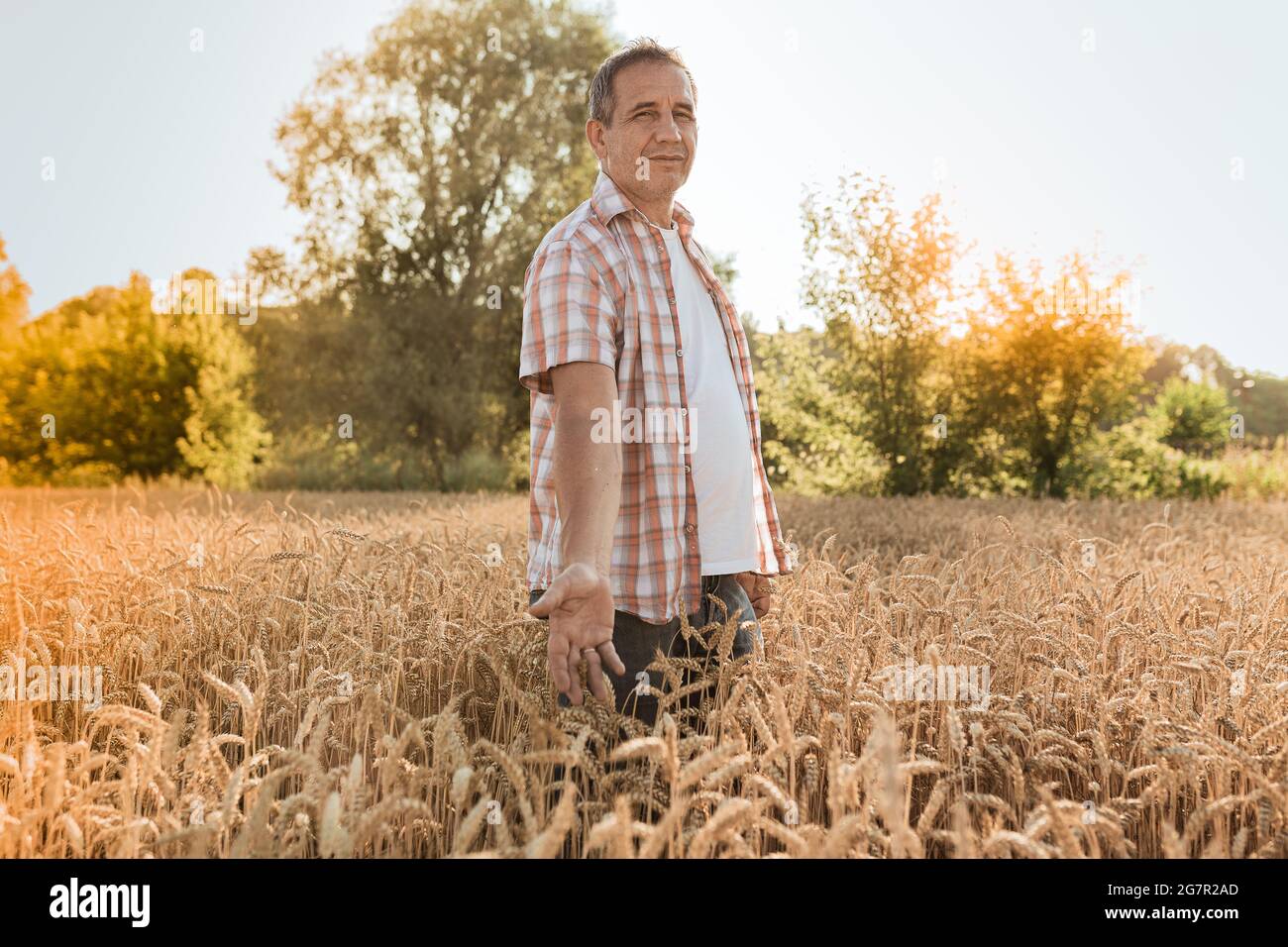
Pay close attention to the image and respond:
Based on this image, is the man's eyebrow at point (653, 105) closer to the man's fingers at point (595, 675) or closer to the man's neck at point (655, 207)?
the man's neck at point (655, 207)

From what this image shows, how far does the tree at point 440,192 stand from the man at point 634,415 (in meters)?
→ 20.4

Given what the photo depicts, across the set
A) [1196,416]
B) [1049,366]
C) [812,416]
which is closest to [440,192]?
[812,416]

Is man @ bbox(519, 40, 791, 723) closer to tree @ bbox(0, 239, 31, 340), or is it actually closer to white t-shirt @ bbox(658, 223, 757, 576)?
white t-shirt @ bbox(658, 223, 757, 576)

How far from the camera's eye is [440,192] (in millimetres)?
23500

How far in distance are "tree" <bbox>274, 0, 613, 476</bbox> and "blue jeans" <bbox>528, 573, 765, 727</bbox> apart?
2049 cm

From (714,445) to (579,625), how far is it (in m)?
0.98

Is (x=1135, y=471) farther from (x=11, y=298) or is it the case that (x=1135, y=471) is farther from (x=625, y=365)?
(x=11, y=298)

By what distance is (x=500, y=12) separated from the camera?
24.5 m

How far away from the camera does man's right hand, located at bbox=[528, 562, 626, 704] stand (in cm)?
223

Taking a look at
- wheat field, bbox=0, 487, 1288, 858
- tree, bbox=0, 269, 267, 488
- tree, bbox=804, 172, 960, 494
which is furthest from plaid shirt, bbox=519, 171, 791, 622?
tree, bbox=0, 269, 267, 488

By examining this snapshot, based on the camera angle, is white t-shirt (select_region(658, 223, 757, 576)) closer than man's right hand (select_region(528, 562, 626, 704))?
No

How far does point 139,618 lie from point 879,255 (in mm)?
15612
